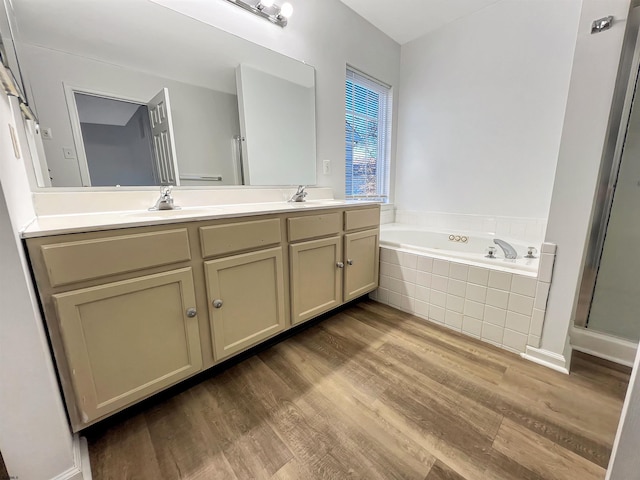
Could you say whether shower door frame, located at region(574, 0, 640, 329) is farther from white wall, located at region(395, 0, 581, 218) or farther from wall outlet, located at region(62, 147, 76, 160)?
wall outlet, located at region(62, 147, 76, 160)

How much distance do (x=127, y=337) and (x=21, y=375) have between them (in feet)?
0.92

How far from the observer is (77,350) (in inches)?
34.0

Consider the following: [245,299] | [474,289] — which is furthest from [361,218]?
[245,299]

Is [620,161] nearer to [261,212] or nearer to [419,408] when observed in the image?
[419,408]

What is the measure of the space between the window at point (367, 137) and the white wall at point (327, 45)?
0.40ft

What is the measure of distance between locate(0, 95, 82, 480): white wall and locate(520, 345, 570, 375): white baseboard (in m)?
2.04

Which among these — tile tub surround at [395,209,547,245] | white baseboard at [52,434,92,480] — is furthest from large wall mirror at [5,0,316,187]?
tile tub surround at [395,209,547,245]

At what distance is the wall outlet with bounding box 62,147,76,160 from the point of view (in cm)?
115

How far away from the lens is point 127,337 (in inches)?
37.8

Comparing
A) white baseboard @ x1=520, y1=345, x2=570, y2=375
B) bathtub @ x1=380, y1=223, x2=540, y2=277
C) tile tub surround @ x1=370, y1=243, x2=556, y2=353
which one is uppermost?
bathtub @ x1=380, y1=223, x2=540, y2=277

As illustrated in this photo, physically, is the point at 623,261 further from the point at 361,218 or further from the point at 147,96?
the point at 147,96

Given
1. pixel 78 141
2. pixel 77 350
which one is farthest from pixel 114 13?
pixel 77 350

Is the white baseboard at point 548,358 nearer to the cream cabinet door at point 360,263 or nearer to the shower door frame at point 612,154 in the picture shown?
the shower door frame at point 612,154

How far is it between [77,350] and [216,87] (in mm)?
1481
